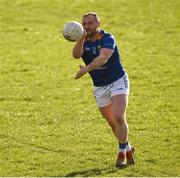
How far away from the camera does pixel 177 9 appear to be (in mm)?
32188

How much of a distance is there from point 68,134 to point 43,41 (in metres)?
11.8

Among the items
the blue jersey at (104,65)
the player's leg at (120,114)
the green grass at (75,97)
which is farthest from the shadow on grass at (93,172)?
the blue jersey at (104,65)

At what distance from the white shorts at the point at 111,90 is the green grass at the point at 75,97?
1.08 meters

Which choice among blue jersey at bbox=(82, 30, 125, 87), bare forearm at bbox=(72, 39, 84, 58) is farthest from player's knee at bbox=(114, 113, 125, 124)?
bare forearm at bbox=(72, 39, 84, 58)

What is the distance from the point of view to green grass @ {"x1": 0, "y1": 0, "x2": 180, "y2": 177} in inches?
498

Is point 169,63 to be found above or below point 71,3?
above

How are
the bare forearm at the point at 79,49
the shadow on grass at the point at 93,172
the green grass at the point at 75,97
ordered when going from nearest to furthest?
the shadow on grass at the point at 93,172 → the bare forearm at the point at 79,49 → the green grass at the point at 75,97

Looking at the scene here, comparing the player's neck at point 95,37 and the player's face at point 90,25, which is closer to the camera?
the player's face at point 90,25

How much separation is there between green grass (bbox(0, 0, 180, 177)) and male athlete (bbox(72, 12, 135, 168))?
51 centimetres

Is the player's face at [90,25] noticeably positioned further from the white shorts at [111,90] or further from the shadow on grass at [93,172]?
the shadow on grass at [93,172]

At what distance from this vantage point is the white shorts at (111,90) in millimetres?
12172

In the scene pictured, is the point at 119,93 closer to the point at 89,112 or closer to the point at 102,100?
the point at 102,100

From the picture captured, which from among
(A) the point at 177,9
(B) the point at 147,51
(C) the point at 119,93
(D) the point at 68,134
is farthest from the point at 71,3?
(C) the point at 119,93

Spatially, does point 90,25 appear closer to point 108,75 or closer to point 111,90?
point 108,75
